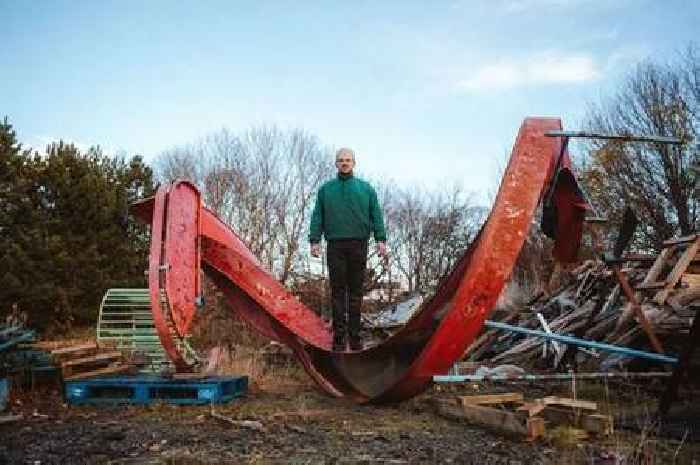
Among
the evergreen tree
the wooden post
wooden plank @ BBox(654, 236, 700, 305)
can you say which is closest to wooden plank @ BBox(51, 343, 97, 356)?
the wooden post

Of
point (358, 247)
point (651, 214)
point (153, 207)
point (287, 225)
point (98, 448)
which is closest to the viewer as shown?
point (98, 448)

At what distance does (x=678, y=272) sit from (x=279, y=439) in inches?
198

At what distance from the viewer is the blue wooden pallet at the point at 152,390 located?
227 inches

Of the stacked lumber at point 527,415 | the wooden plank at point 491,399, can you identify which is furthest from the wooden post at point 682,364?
the wooden plank at point 491,399

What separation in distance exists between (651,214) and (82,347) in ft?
54.8

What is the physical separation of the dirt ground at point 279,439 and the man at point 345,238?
3.03ft

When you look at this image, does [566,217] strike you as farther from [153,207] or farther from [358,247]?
[153,207]

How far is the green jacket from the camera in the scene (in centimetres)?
636

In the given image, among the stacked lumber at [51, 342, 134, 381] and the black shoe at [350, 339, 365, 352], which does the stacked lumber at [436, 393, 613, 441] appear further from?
the stacked lumber at [51, 342, 134, 381]

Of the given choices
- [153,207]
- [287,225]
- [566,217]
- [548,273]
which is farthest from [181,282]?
[548,273]

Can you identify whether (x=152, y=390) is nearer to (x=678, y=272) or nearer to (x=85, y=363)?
Answer: (x=85, y=363)

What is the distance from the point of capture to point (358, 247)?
20.9ft

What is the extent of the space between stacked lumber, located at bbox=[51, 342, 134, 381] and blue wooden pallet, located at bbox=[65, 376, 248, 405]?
0.25m

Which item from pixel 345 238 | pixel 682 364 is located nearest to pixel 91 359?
pixel 345 238
